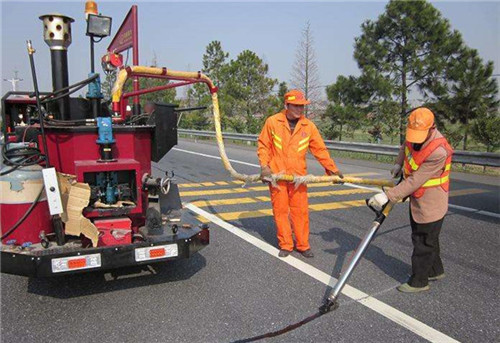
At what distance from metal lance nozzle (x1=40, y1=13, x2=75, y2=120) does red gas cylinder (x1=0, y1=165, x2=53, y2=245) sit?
1.00 meters

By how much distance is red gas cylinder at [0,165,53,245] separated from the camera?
3658mm

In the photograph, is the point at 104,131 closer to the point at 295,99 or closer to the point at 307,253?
the point at 295,99

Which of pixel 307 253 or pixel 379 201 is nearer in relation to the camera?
pixel 379 201

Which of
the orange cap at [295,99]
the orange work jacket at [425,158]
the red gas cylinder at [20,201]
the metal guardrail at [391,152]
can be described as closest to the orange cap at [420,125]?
the orange work jacket at [425,158]

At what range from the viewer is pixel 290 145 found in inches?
192

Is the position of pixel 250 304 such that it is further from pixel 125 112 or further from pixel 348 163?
pixel 348 163

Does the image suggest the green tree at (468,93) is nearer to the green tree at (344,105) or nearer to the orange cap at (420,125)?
the green tree at (344,105)

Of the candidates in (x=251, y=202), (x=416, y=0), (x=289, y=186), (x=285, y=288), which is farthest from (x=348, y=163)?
(x=285, y=288)

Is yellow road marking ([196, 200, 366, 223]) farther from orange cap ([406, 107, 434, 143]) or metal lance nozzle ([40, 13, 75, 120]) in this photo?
orange cap ([406, 107, 434, 143])

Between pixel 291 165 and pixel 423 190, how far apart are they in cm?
144

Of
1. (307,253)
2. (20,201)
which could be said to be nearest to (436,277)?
(307,253)

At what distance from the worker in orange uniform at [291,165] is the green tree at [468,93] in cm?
1263

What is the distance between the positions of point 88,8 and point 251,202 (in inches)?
164

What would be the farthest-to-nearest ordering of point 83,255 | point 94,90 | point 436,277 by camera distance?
point 94,90 < point 436,277 < point 83,255
